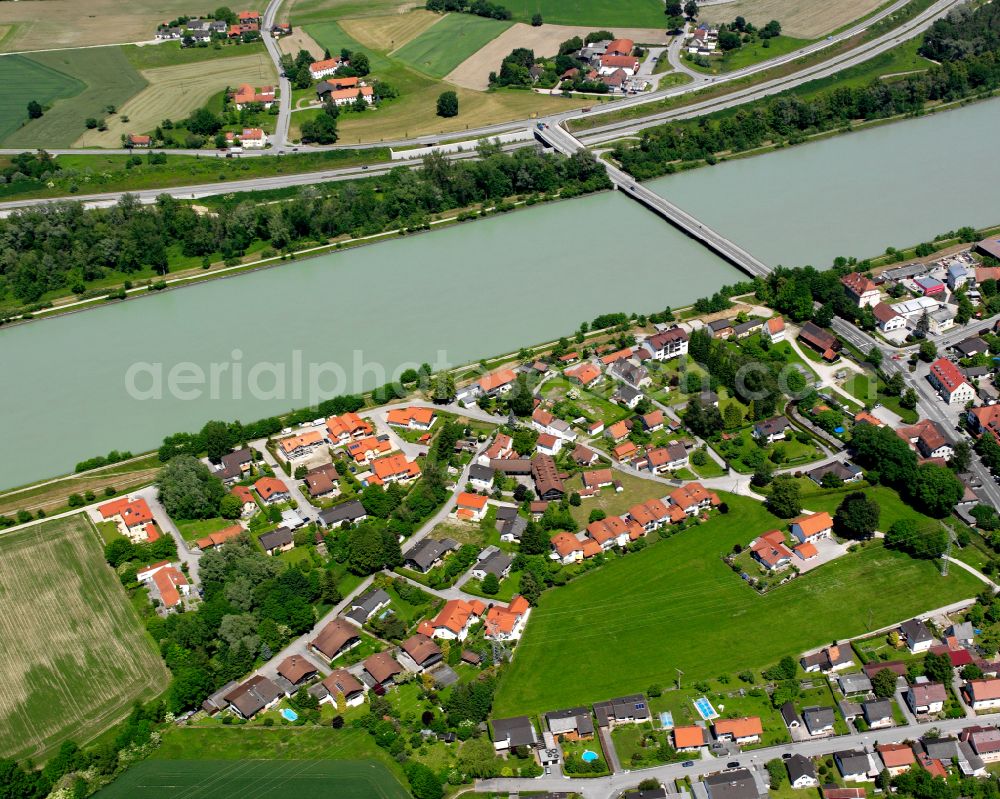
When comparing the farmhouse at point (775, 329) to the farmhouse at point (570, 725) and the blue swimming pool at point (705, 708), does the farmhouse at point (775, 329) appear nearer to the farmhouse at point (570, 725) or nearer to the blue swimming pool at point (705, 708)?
the blue swimming pool at point (705, 708)

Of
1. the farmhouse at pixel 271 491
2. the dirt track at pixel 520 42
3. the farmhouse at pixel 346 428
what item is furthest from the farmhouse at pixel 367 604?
the dirt track at pixel 520 42

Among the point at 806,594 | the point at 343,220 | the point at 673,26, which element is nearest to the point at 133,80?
the point at 343,220

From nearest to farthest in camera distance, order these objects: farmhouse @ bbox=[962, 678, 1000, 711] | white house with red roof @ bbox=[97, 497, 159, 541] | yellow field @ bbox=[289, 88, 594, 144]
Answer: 1. farmhouse @ bbox=[962, 678, 1000, 711]
2. white house with red roof @ bbox=[97, 497, 159, 541]
3. yellow field @ bbox=[289, 88, 594, 144]

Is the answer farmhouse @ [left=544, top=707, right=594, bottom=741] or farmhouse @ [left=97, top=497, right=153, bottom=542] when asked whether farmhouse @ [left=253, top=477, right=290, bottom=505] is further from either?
farmhouse @ [left=544, top=707, right=594, bottom=741]

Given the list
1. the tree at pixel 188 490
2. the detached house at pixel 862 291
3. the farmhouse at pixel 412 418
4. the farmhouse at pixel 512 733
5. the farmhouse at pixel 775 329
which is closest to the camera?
the farmhouse at pixel 512 733

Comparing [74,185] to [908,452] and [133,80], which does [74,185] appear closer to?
[133,80]

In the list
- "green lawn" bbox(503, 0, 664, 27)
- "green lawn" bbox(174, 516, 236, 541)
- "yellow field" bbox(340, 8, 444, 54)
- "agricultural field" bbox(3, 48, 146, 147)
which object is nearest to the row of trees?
"agricultural field" bbox(3, 48, 146, 147)

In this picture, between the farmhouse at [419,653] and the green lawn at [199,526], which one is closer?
the farmhouse at [419,653]
